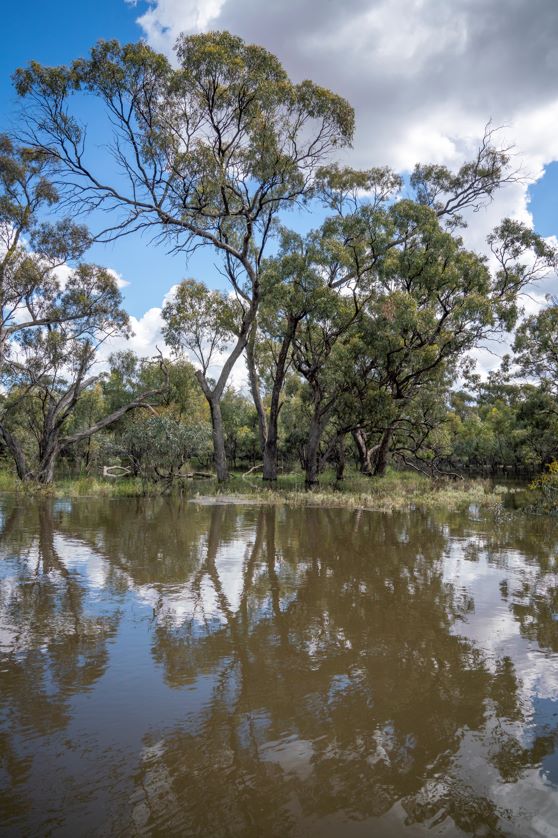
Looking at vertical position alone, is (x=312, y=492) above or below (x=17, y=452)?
below

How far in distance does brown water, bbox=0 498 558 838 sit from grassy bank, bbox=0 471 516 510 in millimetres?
11329

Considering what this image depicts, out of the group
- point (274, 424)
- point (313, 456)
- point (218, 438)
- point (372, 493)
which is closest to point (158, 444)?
point (218, 438)

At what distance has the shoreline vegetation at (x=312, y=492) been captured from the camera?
20.0 m

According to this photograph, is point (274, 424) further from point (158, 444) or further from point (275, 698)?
point (275, 698)

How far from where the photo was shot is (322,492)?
22.7 metres

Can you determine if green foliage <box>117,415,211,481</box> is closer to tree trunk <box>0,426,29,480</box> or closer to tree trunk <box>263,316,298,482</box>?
tree trunk <box>263,316,298,482</box>

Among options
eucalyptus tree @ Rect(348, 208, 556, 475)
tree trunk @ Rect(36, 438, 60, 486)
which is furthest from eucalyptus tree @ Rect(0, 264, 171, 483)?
eucalyptus tree @ Rect(348, 208, 556, 475)

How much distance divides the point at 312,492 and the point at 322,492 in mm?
641

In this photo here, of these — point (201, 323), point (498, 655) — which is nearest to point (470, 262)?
point (201, 323)

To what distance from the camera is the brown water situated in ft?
9.28

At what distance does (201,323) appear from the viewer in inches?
1216

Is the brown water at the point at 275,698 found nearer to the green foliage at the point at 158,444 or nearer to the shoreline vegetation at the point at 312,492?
the shoreline vegetation at the point at 312,492

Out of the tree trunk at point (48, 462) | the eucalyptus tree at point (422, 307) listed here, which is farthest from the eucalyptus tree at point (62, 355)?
the eucalyptus tree at point (422, 307)

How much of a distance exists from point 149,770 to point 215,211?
77.4ft
